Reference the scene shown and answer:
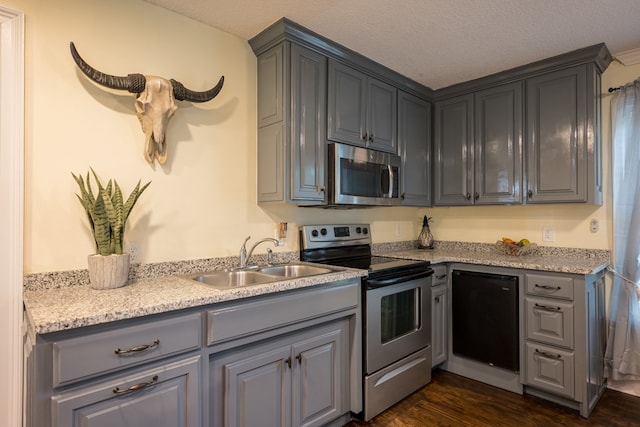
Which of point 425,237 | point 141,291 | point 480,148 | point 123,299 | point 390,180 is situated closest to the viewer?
point 123,299

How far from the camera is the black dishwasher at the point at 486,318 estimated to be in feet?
8.10

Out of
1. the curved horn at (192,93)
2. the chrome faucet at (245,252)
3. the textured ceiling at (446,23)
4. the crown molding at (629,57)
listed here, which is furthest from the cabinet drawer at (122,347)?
the crown molding at (629,57)

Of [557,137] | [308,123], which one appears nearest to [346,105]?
[308,123]

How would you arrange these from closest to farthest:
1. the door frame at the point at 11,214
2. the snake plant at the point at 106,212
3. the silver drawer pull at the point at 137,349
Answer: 1. the silver drawer pull at the point at 137,349
2. the door frame at the point at 11,214
3. the snake plant at the point at 106,212

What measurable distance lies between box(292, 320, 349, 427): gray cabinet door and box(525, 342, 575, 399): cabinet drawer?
133 centimetres

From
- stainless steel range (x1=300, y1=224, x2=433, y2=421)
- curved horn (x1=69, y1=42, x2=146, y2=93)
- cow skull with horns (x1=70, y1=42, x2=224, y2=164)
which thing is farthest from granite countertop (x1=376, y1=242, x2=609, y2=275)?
curved horn (x1=69, y1=42, x2=146, y2=93)

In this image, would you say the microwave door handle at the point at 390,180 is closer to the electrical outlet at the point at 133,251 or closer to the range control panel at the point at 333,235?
the range control panel at the point at 333,235

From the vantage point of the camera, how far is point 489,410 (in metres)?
2.27

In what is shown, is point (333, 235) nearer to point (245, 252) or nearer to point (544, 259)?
point (245, 252)

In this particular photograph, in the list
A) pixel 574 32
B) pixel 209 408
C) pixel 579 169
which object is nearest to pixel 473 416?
pixel 209 408

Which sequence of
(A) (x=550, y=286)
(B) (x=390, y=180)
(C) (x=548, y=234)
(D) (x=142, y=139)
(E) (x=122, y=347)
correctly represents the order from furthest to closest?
(C) (x=548, y=234) → (B) (x=390, y=180) → (A) (x=550, y=286) → (D) (x=142, y=139) → (E) (x=122, y=347)

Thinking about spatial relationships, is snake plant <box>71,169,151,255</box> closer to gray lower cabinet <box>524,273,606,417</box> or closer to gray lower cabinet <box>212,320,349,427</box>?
gray lower cabinet <box>212,320,349,427</box>

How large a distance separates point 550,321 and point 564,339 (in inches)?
4.9

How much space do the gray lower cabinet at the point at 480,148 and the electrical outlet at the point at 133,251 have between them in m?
2.49
